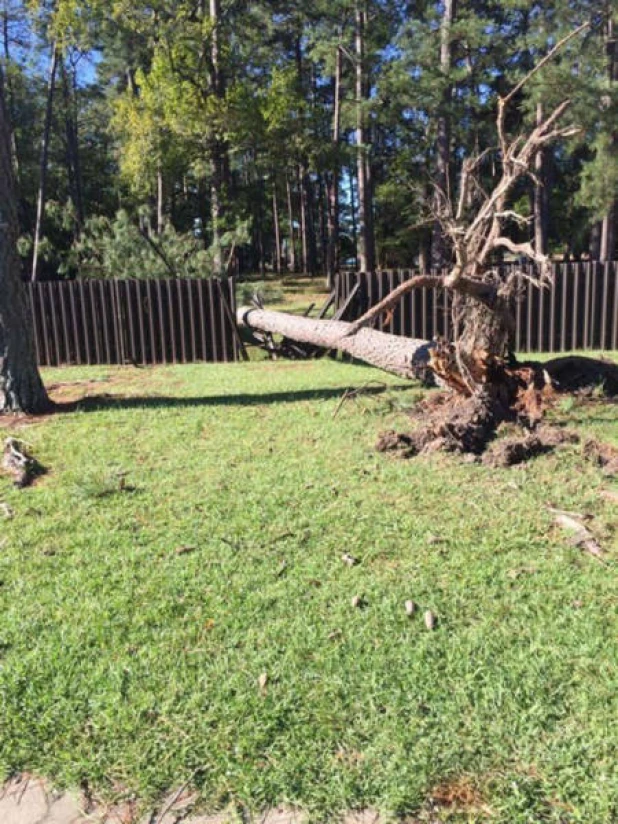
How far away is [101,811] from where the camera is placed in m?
2.04

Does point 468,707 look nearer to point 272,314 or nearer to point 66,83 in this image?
point 272,314

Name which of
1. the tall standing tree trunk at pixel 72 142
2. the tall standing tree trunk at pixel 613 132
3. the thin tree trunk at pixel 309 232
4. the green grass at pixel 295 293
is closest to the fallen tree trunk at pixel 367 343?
the green grass at pixel 295 293

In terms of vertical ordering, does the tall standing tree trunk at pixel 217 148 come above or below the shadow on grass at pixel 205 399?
above

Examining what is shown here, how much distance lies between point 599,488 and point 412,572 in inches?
69.1

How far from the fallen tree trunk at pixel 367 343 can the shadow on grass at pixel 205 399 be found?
0.30 m

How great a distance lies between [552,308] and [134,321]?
7.08 meters

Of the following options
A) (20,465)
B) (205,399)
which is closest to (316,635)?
(20,465)

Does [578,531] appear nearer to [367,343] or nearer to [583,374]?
[583,374]

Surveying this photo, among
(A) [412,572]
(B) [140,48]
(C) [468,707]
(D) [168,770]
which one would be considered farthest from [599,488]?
(B) [140,48]

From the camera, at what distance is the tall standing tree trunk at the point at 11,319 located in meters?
6.62

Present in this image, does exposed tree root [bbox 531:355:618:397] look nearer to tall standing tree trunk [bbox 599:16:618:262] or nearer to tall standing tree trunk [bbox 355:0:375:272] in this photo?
tall standing tree trunk [bbox 599:16:618:262]

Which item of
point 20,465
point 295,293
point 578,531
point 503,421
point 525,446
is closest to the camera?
point 578,531

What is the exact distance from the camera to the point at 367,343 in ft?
27.9

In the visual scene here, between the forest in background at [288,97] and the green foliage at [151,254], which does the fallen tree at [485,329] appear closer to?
the forest in background at [288,97]
